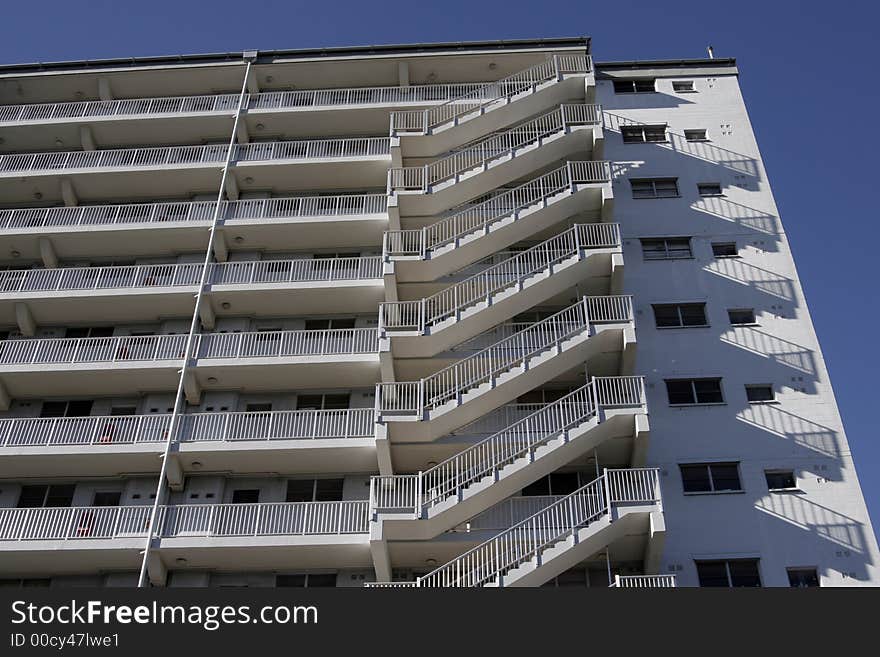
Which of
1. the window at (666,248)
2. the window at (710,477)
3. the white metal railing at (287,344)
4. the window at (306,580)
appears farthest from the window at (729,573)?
the white metal railing at (287,344)

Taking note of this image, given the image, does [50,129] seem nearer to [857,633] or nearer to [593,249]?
[593,249]

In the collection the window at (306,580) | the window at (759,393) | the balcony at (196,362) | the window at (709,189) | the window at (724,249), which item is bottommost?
the window at (306,580)

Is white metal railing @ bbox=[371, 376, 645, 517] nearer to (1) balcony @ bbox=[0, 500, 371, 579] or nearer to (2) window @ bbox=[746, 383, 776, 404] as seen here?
(1) balcony @ bbox=[0, 500, 371, 579]

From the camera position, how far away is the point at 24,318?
31.3 m

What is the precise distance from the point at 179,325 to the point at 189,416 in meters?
4.86

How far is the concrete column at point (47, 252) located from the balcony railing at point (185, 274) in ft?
4.09

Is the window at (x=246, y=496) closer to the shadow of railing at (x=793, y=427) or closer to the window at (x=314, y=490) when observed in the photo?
the window at (x=314, y=490)

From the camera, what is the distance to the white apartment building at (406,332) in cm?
2538

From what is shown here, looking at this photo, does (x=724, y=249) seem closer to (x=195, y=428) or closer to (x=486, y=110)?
(x=486, y=110)

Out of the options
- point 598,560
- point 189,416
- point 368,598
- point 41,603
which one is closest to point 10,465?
point 189,416

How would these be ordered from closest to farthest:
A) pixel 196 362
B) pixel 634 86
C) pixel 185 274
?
pixel 196 362 < pixel 185 274 < pixel 634 86

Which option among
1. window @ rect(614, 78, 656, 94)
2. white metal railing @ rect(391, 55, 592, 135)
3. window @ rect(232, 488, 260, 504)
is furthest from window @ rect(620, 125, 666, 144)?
window @ rect(232, 488, 260, 504)

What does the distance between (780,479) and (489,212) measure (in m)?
12.0

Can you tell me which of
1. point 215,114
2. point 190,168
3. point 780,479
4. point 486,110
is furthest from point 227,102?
point 780,479
